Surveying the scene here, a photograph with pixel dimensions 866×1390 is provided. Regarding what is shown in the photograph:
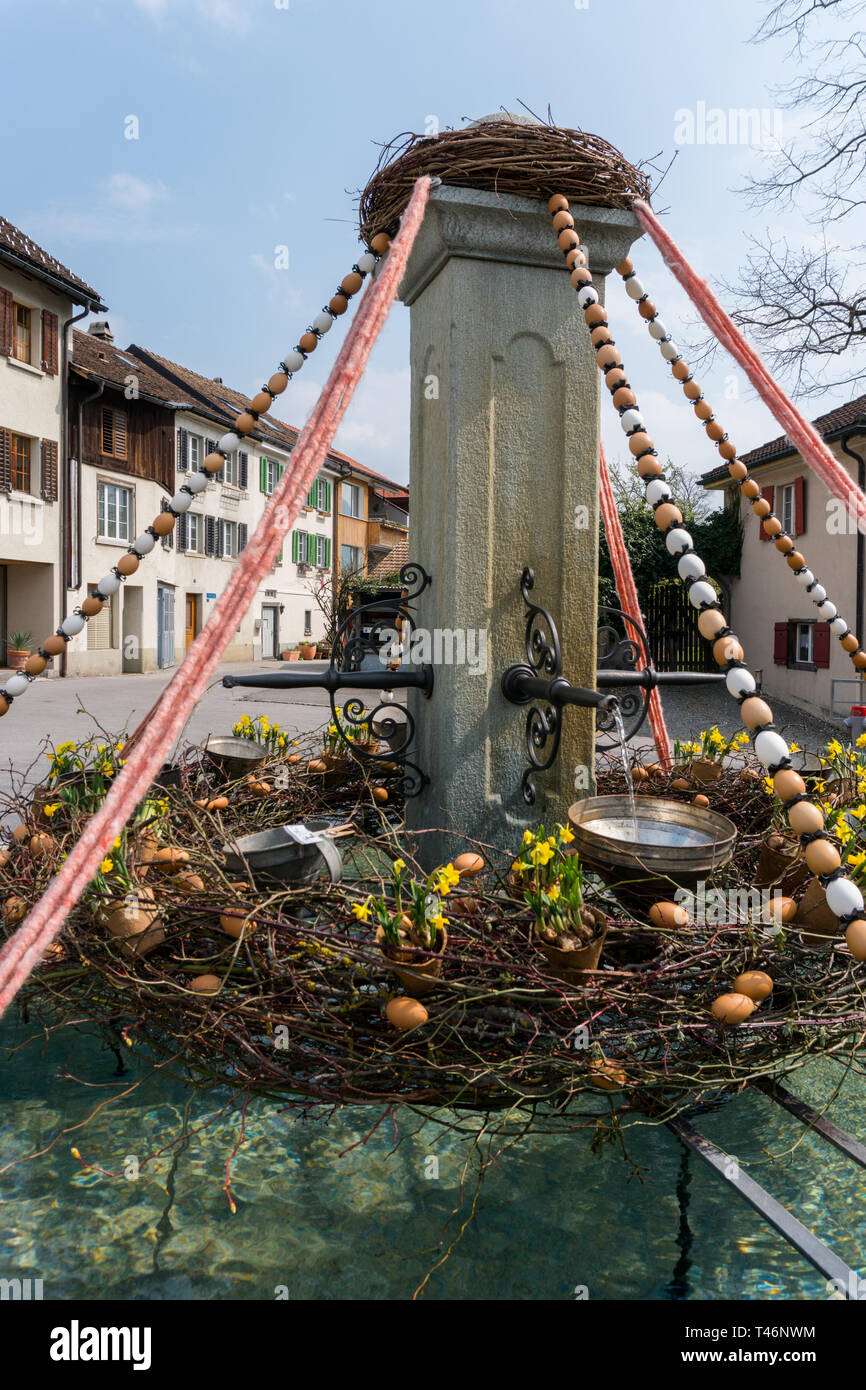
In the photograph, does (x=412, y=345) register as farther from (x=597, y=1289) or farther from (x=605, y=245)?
(x=597, y=1289)

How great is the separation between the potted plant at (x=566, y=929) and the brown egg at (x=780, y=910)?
0.52 metres

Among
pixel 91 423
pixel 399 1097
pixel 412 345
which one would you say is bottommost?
pixel 399 1097

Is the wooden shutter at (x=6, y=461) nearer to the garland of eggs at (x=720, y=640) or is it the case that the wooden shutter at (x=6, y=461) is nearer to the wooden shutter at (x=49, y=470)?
the wooden shutter at (x=49, y=470)

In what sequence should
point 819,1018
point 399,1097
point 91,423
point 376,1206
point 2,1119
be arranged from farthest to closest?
point 91,423, point 2,1119, point 376,1206, point 819,1018, point 399,1097

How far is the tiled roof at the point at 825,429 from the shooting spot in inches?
624

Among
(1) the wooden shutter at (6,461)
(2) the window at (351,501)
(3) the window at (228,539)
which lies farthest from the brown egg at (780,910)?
(2) the window at (351,501)

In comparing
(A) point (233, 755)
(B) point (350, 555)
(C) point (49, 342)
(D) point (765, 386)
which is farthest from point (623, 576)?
(B) point (350, 555)

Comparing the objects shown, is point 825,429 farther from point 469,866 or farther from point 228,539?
point 228,539

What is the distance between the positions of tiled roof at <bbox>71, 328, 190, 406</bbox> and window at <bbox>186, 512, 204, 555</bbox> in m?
4.04

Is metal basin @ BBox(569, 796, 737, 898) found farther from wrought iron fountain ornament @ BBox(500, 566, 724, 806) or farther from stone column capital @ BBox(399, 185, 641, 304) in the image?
stone column capital @ BBox(399, 185, 641, 304)

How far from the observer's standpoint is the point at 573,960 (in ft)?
6.59

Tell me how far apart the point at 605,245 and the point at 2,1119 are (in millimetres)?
3360
